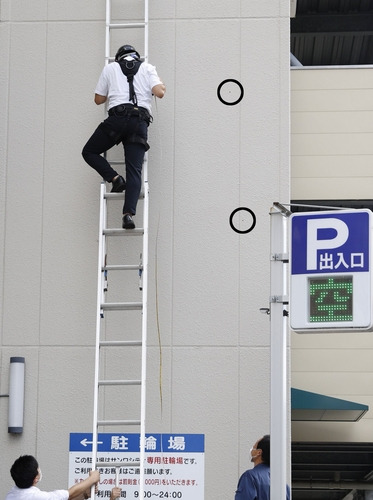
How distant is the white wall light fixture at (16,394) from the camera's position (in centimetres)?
947

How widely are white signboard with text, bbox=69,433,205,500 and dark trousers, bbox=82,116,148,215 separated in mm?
1844

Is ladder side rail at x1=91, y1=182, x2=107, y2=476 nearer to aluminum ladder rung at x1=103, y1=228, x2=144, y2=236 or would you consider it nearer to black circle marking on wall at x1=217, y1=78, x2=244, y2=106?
aluminum ladder rung at x1=103, y1=228, x2=144, y2=236

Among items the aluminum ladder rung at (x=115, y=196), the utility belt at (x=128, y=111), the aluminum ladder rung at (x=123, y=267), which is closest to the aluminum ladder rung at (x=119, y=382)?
the aluminum ladder rung at (x=123, y=267)

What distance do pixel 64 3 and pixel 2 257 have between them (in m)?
2.28

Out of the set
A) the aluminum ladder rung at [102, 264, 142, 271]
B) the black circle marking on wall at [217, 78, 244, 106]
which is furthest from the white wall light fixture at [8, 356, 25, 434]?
the black circle marking on wall at [217, 78, 244, 106]

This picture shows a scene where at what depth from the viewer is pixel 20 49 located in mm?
10234

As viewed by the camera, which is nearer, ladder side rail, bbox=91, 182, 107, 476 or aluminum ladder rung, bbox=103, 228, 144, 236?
ladder side rail, bbox=91, 182, 107, 476

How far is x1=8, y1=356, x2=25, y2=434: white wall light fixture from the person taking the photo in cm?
947

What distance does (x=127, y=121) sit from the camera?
9539 mm

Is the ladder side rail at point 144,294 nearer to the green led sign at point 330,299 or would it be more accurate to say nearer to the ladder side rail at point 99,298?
the ladder side rail at point 99,298

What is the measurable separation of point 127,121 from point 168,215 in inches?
34.7

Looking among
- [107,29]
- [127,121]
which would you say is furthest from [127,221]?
[107,29]

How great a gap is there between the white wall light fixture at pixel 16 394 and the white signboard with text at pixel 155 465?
1.86 ft

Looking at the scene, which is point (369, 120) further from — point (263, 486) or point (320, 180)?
point (263, 486)
